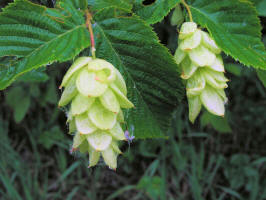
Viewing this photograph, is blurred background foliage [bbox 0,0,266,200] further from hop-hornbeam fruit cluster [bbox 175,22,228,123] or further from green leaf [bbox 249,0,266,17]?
hop-hornbeam fruit cluster [bbox 175,22,228,123]

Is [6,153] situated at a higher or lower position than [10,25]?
lower

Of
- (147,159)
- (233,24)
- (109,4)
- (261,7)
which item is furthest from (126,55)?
(147,159)

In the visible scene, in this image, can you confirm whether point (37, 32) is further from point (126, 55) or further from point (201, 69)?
point (201, 69)

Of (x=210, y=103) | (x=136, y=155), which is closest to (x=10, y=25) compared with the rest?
(x=210, y=103)

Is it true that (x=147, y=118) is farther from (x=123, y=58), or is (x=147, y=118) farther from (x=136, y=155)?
(x=136, y=155)

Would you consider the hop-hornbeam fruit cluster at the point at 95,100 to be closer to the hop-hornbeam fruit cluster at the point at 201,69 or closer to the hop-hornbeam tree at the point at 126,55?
the hop-hornbeam tree at the point at 126,55
